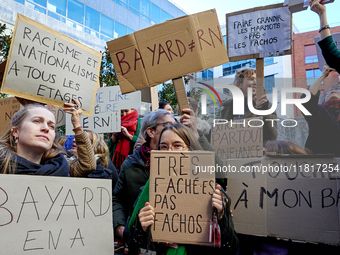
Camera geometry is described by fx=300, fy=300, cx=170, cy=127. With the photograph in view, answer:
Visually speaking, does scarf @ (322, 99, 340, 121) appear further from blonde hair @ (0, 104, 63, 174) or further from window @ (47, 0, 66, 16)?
window @ (47, 0, 66, 16)

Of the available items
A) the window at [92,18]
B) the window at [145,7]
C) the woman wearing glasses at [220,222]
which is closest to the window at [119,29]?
the window at [92,18]

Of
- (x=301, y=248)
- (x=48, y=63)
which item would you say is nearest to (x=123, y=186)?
(x=48, y=63)

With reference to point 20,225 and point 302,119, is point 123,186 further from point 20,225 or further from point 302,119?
point 302,119

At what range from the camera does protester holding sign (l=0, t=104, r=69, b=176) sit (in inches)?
73.5

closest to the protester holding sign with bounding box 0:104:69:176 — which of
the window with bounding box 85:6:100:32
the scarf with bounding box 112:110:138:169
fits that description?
the scarf with bounding box 112:110:138:169

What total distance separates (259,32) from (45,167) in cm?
205

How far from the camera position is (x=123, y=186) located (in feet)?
8.01

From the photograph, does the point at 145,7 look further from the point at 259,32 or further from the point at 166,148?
the point at 166,148

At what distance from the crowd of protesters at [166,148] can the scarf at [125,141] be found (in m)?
1.29

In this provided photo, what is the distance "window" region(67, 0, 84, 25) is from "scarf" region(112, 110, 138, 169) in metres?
12.6

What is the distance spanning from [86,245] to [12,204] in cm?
46

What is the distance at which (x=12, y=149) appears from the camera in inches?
78.8

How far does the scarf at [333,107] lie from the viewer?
5.93 ft

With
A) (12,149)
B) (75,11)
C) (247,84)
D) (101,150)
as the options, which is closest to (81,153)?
(12,149)
